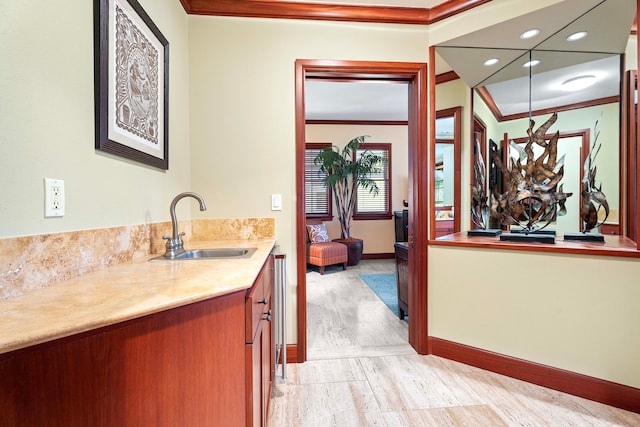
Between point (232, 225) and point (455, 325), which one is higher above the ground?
point (232, 225)

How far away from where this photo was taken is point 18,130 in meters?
0.83

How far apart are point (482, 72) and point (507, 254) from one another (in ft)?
5.34

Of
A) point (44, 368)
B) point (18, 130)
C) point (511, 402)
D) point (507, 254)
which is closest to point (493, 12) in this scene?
point (507, 254)

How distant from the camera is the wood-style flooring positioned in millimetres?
1572

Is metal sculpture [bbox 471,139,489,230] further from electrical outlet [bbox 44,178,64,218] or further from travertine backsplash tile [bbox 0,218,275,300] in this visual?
electrical outlet [bbox 44,178,64,218]

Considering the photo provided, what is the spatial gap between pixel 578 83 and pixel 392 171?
11.9ft

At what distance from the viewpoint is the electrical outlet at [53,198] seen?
0.92m

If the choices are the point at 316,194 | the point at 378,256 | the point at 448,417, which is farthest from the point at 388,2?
the point at 378,256

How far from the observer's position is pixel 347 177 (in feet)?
17.6

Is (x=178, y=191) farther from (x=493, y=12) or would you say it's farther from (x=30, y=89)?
(x=493, y=12)

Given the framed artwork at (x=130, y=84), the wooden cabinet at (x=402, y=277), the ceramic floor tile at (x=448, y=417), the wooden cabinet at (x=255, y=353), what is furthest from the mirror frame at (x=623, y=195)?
the framed artwork at (x=130, y=84)

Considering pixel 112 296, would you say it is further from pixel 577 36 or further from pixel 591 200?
pixel 577 36

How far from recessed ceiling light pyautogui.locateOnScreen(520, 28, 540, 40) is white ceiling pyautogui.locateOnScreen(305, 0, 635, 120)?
0.09ft

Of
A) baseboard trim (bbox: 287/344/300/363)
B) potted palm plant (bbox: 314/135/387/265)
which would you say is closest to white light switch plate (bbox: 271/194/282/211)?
baseboard trim (bbox: 287/344/300/363)
